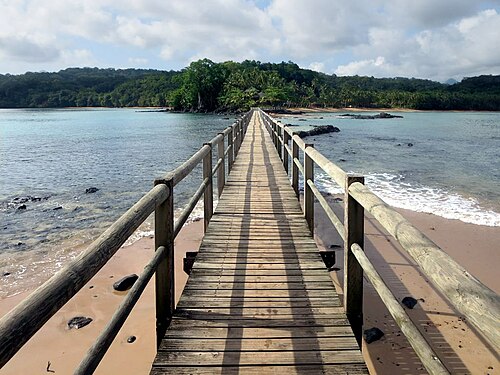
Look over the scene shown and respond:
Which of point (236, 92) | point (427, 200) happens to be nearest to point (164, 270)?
point (427, 200)

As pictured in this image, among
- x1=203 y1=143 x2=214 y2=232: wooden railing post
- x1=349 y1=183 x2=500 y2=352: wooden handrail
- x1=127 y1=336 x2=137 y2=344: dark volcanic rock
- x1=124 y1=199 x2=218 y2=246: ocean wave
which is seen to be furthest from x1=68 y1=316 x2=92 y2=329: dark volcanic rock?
x1=349 y1=183 x2=500 y2=352: wooden handrail

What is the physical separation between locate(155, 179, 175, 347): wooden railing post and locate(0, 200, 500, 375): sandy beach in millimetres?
1239

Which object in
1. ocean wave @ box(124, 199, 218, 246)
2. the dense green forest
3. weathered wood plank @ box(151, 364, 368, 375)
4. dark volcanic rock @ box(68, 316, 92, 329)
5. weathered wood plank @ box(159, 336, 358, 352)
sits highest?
the dense green forest

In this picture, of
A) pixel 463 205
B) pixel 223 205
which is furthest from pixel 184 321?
pixel 463 205

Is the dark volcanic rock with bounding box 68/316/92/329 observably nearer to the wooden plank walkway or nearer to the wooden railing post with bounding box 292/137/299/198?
the wooden plank walkway

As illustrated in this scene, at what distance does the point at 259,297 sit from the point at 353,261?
0.90 meters

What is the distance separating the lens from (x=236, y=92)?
97500 mm

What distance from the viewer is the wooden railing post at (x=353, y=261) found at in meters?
2.88

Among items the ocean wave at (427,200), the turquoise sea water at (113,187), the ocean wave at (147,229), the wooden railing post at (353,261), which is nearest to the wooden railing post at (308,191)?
the wooden railing post at (353,261)

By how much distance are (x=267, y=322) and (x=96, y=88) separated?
19978 centimetres

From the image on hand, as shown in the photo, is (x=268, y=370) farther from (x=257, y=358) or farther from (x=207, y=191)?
(x=207, y=191)

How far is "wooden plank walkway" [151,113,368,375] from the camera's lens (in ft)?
8.28

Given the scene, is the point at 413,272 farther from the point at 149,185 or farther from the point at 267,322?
the point at 149,185

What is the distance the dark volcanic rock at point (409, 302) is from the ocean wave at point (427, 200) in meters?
4.74
